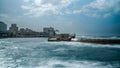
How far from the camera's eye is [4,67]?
18.1 metres

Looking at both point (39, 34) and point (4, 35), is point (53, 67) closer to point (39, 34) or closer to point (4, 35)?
point (4, 35)

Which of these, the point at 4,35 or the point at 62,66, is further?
the point at 4,35

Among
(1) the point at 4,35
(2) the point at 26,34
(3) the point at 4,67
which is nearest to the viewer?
(3) the point at 4,67

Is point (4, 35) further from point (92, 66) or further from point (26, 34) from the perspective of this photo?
point (92, 66)

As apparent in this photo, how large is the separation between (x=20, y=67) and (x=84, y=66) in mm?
6699

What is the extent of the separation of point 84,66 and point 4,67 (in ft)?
27.2

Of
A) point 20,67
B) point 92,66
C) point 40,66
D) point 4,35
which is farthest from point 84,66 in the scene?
point 4,35

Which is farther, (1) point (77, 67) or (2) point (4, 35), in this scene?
(2) point (4, 35)

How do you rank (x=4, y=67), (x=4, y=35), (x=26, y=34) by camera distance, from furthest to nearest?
1. (x=26, y=34)
2. (x=4, y=35)
3. (x=4, y=67)

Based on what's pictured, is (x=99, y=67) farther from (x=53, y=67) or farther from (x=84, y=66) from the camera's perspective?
(x=53, y=67)

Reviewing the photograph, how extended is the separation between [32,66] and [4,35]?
153075 mm

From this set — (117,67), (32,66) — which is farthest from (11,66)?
(117,67)

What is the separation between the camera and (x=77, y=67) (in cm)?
1845

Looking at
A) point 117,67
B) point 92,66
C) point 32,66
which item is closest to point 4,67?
point 32,66
